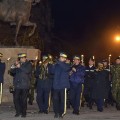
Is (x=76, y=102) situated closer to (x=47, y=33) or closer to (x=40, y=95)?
(x=40, y=95)

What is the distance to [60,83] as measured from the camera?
51.4ft

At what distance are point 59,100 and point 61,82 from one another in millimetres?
519

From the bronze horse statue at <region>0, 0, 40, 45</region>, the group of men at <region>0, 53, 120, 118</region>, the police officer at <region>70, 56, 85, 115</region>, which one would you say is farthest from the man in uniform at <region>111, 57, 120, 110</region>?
the bronze horse statue at <region>0, 0, 40, 45</region>

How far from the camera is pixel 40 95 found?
1695cm

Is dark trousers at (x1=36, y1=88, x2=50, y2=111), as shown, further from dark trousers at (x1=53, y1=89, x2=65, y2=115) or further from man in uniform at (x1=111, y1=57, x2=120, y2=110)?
man in uniform at (x1=111, y1=57, x2=120, y2=110)

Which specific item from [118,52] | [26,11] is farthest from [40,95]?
[118,52]

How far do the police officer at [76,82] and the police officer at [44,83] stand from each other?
66 centimetres

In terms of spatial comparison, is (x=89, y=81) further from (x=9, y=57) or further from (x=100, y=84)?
(x=9, y=57)

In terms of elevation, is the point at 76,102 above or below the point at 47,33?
below

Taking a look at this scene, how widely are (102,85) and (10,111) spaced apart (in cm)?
308

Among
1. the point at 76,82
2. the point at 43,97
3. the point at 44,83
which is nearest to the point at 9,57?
the point at 43,97

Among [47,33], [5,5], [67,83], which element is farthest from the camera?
[47,33]

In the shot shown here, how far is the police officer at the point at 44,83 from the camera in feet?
54.7

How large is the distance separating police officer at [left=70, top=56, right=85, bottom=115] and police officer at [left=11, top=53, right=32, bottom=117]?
151 centimetres
